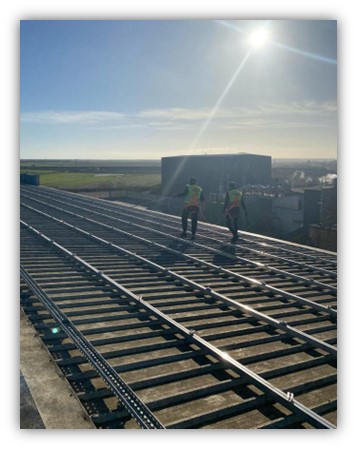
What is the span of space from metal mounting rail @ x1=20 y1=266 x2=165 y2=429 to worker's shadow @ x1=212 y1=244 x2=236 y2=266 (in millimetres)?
3839

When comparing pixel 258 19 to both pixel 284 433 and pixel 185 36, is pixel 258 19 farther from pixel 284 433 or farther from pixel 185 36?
pixel 284 433

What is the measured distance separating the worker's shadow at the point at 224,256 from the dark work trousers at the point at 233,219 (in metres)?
0.62

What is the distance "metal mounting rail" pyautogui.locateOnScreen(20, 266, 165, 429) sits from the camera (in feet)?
12.7

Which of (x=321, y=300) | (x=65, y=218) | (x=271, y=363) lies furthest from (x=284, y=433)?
(x=65, y=218)

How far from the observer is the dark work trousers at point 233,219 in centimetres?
1090

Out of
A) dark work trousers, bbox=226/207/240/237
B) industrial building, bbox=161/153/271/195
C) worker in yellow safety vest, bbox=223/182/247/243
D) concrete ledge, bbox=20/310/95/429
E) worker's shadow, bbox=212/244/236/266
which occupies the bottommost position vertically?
concrete ledge, bbox=20/310/95/429

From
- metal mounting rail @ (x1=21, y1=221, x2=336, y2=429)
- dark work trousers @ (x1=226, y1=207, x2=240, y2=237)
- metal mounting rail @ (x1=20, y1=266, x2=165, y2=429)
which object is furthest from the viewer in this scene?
dark work trousers @ (x1=226, y1=207, x2=240, y2=237)

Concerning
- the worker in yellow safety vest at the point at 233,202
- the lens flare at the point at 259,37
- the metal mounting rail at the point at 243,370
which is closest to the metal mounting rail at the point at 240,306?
the metal mounting rail at the point at 243,370

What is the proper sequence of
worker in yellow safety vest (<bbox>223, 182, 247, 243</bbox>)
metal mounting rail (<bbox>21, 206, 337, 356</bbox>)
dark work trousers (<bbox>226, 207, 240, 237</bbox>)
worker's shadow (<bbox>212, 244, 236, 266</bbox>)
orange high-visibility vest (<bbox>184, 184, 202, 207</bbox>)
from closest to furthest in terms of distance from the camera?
metal mounting rail (<bbox>21, 206, 337, 356</bbox>) → worker's shadow (<bbox>212, 244, 236, 266</bbox>) → worker in yellow safety vest (<bbox>223, 182, 247, 243</bbox>) → dark work trousers (<bbox>226, 207, 240, 237</bbox>) → orange high-visibility vest (<bbox>184, 184, 202, 207</bbox>)

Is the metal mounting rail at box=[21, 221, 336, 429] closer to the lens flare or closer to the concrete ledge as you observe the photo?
the concrete ledge

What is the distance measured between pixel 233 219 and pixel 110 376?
7.16 meters

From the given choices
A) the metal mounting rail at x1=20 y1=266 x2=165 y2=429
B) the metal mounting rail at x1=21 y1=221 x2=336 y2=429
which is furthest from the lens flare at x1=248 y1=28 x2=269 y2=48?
the metal mounting rail at x1=20 y1=266 x2=165 y2=429
